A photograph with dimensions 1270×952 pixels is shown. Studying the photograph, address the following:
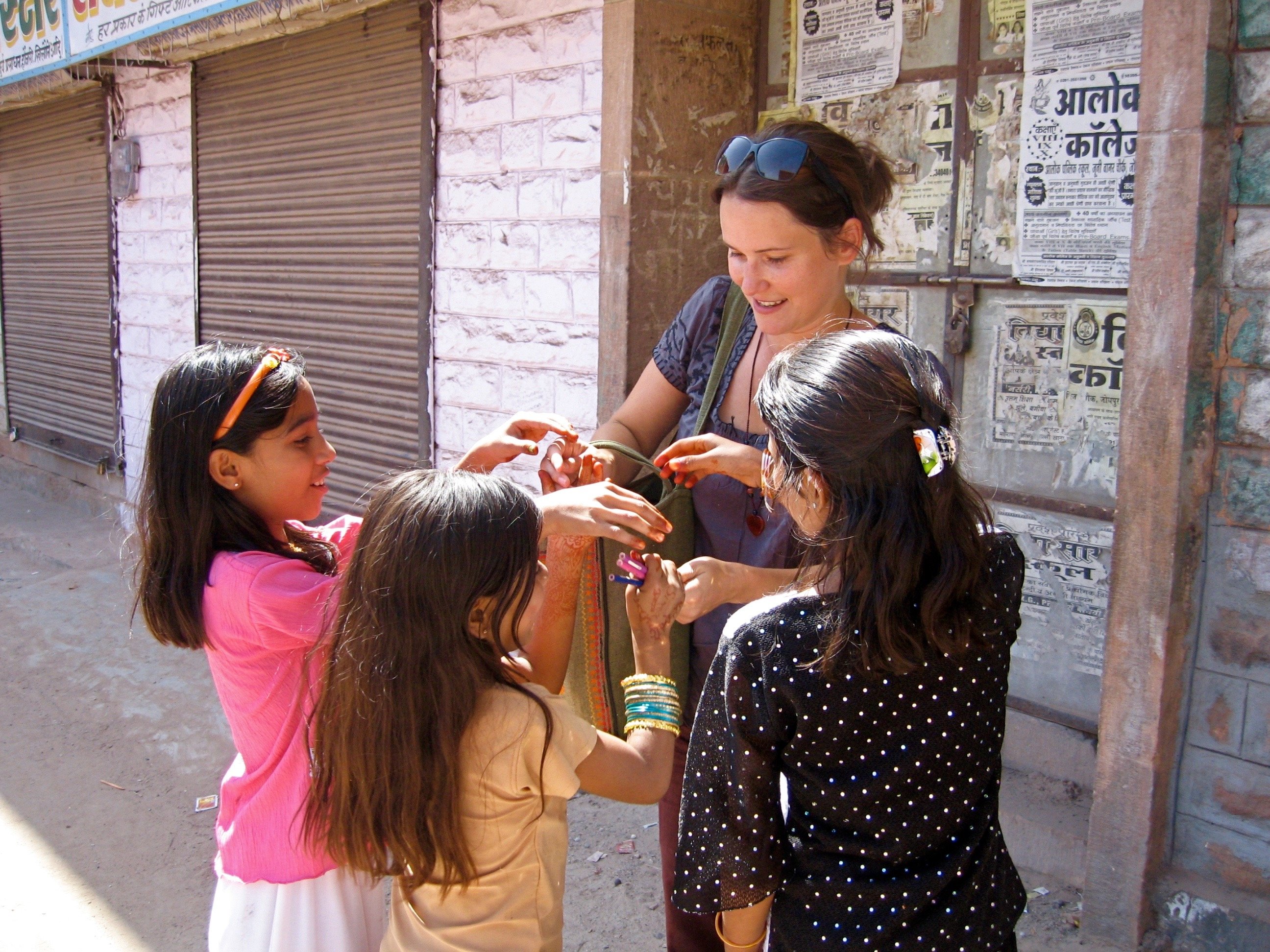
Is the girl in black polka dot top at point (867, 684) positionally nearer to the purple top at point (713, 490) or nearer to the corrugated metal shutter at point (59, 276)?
the purple top at point (713, 490)

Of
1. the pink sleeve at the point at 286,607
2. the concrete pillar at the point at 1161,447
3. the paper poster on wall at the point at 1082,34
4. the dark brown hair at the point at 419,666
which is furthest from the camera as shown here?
the paper poster on wall at the point at 1082,34

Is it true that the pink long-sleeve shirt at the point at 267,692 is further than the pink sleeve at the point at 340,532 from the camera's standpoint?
No

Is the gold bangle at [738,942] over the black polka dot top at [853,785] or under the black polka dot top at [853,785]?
under

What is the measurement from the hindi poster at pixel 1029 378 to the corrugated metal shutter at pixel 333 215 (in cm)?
271

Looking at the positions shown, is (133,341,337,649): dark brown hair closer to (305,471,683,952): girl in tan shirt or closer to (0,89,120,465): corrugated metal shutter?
(305,471,683,952): girl in tan shirt

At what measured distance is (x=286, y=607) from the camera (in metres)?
1.86

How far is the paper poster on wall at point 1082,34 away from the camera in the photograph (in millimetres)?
2893

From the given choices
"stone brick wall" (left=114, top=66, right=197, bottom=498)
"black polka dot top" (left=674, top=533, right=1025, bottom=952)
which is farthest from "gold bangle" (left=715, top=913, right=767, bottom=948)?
"stone brick wall" (left=114, top=66, right=197, bottom=498)

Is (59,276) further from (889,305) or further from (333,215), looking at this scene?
(889,305)

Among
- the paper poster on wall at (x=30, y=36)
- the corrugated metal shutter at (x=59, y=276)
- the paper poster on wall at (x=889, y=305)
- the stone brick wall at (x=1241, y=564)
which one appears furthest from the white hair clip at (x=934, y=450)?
the corrugated metal shutter at (x=59, y=276)

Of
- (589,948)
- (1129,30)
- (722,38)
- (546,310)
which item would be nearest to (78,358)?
(546,310)

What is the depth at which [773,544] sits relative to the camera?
6.58 ft

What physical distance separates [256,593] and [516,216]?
2848mm

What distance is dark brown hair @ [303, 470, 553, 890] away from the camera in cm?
159
